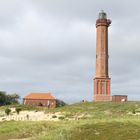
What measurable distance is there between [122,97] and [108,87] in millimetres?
7034

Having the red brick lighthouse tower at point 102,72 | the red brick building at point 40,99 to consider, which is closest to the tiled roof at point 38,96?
the red brick building at point 40,99

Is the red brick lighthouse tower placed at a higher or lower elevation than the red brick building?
higher

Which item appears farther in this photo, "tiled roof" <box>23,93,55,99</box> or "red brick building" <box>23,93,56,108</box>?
"tiled roof" <box>23,93,55,99</box>

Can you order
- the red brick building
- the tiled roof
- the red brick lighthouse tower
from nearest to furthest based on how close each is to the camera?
the red brick lighthouse tower < the red brick building < the tiled roof

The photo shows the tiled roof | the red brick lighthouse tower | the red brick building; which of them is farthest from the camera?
the tiled roof

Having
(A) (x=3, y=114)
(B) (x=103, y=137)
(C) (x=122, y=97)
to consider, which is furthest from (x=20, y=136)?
(C) (x=122, y=97)

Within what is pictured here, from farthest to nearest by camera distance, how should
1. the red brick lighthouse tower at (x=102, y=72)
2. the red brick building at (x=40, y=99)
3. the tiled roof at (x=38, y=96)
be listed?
the tiled roof at (x=38, y=96), the red brick building at (x=40, y=99), the red brick lighthouse tower at (x=102, y=72)

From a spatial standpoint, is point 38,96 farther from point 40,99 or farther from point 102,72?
point 102,72

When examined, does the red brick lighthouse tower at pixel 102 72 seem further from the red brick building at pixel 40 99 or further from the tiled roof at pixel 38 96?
the tiled roof at pixel 38 96

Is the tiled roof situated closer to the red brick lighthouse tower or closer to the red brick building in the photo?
the red brick building

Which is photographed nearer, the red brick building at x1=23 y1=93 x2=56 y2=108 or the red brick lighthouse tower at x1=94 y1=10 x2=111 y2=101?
the red brick lighthouse tower at x1=94 y1=10 x2=111 y2=101

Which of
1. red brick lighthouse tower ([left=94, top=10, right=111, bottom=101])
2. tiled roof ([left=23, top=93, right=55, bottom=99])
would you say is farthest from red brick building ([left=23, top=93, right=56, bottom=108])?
red brick lighthouse tower ([left=94, top=10, right=111, bottom=101])

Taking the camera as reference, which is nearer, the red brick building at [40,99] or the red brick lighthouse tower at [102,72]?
the red brick lighthouse tower at [102,72]

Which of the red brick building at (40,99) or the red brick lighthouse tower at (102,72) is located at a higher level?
the red brick lighthouse tower at (102,72)
